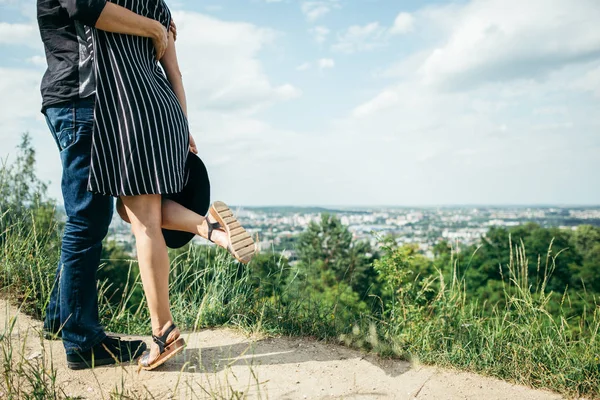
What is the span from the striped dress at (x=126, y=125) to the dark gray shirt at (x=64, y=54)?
0.16 ft

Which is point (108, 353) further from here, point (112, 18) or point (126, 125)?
point (112, 18)

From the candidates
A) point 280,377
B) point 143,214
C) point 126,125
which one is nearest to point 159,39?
point 126,125

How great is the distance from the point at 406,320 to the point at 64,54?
2.31 metres

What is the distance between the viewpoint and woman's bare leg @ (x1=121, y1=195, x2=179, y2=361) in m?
1.99

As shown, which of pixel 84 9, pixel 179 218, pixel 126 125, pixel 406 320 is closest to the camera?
pixel 84 9

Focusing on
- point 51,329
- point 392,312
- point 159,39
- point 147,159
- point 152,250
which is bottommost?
point 392,312

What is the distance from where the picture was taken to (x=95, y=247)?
2.10 meters

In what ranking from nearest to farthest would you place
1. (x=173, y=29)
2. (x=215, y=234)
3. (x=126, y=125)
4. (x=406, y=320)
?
(x=126, y=125)
(x=215, y=234)
(x=173, y=29)
(x=406, y=320)

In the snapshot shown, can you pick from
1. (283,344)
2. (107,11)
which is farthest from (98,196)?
(283,344)

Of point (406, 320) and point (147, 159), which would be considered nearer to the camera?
point (147, 159)

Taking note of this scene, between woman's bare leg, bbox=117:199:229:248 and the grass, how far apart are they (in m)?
0.54

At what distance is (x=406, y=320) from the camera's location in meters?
2.82

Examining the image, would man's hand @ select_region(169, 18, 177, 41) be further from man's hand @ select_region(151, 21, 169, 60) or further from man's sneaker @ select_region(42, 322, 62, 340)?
man's sneaker @ select_region(42, 322, 62, 340)

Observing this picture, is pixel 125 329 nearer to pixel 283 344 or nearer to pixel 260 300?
pixel 260 300
